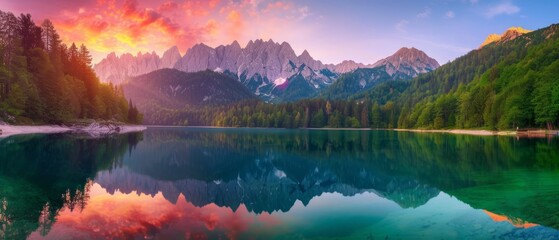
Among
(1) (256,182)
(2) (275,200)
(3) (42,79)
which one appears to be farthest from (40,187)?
(3) (42,79)

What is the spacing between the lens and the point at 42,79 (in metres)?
98.4

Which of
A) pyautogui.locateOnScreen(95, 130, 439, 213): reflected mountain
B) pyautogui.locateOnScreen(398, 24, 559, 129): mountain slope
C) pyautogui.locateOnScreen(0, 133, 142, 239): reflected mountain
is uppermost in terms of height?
pyautogui.locateOnScreen(398, 24, 559, 129): mountain slope

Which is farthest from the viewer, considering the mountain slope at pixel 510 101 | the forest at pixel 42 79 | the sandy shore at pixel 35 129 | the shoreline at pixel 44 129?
the mountain slope at pixel 510 101

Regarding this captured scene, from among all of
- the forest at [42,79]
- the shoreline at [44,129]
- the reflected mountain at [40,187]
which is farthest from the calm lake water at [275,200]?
the forest at [42,79]

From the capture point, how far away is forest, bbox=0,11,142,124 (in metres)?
83.2

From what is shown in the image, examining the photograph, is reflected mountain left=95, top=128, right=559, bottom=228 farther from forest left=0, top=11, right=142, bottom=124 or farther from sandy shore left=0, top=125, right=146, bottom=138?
forest left=0, top=11, right=142, bottom=124

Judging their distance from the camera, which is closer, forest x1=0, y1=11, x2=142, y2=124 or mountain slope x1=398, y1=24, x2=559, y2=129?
forest x1=0, y1=11, x2=142, y2=124

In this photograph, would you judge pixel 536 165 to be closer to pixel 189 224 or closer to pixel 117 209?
pixel 189 224

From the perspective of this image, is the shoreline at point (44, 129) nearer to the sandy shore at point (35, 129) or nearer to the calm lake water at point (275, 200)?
the sandy shore at point (35, 129)

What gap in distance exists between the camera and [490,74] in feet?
511

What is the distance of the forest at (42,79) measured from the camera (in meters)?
83.2

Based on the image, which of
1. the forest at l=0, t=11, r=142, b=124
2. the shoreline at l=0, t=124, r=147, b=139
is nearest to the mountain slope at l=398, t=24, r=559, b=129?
the shoreline at l=0, t=124, r=147, b=139

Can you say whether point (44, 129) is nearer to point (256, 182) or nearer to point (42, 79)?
point (42, 79)

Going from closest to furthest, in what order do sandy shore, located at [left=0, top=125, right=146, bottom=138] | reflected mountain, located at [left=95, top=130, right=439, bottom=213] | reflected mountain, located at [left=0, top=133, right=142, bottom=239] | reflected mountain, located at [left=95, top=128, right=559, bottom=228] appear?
1. reflected mountain, located at [left=0, top=133, right=142, bottom=239]
2. reflected mountain, located at [left=95, top=128, right=559, bottom=228]
3. reflected mountain, located at [left=95, top=130, right=439, bottom=213]
4. sandy shore, located at [left=0, top=125, right=146, bottom=138]
